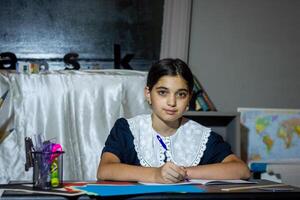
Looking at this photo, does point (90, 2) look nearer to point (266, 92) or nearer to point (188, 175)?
point (266, 92)

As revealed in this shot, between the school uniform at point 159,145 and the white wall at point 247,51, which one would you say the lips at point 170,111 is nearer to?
the school uniform at point 159,145

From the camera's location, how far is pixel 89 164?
2.15 meters

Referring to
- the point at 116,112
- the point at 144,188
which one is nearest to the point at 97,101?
the point at 116,112

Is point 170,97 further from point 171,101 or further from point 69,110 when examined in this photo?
point 69,110

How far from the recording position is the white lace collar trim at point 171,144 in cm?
161

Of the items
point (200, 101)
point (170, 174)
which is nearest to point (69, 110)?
point (200, 101)

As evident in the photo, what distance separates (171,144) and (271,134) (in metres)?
1.06

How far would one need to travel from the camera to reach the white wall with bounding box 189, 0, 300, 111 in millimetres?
2557

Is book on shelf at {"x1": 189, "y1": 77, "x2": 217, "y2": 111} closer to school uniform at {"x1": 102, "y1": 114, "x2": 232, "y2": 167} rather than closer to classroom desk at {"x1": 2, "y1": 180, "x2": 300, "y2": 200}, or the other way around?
school uniform at {"x1": 102, "y1": 114, "x2": 232, "y2": 167}

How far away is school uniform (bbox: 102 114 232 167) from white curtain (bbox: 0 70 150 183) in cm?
52

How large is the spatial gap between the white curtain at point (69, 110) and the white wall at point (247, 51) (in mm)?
512

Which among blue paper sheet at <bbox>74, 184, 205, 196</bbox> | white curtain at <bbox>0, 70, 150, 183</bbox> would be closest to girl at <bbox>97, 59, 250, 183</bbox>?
blue paper sheet at <bbox>74, 184, 205, 196</bbox>

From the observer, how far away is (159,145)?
5.37 ft

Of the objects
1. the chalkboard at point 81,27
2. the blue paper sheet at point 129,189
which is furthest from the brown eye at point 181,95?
the chalkboard at point 81,27
